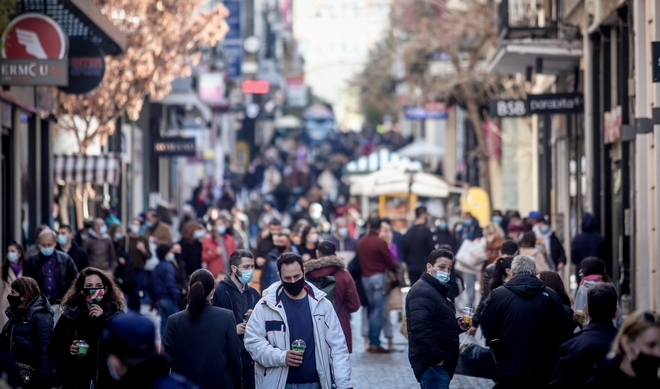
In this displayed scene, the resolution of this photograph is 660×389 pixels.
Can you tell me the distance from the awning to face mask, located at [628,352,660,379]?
18.6 m

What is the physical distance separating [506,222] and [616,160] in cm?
433

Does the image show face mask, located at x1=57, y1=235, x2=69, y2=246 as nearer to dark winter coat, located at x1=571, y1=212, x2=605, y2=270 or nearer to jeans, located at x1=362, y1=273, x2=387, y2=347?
jeans, located at x1=362, y1=273, x2=387, y2=347

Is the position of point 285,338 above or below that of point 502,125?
below

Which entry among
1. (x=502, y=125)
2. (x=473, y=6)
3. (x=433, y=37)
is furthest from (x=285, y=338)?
(x=502, y=125)

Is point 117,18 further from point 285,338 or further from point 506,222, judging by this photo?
point 285,338

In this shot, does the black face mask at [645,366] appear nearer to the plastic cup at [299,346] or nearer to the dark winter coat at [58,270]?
the plastic cup at [299,346]

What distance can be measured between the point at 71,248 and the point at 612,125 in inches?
344

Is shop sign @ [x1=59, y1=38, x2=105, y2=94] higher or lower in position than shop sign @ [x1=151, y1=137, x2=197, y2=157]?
higher

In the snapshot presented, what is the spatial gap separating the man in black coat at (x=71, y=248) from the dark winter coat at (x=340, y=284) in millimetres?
4764

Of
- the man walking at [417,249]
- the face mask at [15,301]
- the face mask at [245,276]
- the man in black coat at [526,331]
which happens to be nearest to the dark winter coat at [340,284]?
the face mask at [245,276]

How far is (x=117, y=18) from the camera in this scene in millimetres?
24266

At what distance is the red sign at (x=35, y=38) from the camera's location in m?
16.2

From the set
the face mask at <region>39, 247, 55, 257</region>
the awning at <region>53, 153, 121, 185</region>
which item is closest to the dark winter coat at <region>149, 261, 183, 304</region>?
the face mask at <region>39, 247, 55, 257</region>

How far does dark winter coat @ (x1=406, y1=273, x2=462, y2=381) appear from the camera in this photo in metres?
8.92
